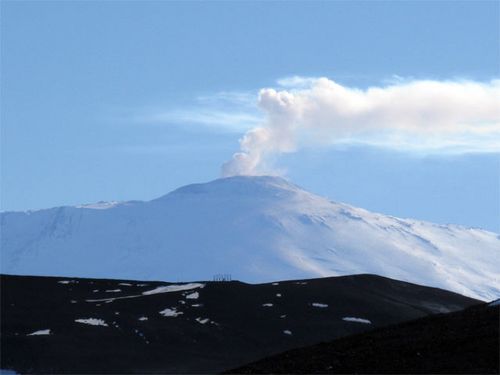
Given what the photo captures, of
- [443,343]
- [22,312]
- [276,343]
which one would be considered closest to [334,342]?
[443,343]

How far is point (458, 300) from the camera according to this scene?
330 feet

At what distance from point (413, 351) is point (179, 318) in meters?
30.5

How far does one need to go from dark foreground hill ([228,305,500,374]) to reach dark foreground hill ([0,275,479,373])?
14.8 meters

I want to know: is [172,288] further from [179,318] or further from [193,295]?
[179,318]

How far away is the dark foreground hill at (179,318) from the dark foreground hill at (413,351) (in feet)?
48.5

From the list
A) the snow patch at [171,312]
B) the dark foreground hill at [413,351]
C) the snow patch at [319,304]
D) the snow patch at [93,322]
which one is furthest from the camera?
the snow patch at [319,304]

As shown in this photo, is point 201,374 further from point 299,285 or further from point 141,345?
point 299,285

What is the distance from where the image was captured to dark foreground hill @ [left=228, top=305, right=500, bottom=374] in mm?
55156

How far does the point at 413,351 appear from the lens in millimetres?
58188

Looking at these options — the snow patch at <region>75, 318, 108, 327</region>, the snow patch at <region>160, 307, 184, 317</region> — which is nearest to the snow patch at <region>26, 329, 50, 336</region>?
the snow patch at <region>75, 318, 108, 327</region>

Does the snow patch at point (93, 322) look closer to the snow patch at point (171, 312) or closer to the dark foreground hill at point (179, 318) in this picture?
the dark foreground hill at point (179, 318)

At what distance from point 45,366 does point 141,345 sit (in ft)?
25.7

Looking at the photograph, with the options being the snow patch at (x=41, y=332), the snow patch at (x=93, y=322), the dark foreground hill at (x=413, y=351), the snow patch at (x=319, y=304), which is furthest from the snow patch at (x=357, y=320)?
the snow patch at (x=41, y=332)

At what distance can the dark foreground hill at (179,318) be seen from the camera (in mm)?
77250
